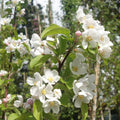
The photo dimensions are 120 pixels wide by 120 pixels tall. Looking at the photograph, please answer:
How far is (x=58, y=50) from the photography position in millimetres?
889

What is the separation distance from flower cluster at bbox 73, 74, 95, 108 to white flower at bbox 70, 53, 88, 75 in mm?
43

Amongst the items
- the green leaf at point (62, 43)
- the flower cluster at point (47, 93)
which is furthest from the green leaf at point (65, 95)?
the green leaf at point (62, 43)

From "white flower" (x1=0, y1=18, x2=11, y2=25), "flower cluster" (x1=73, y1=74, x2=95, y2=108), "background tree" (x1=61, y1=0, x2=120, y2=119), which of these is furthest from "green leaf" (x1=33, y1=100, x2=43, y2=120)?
"background tree" (x1=61, y1=0, x2=120, y2=119)

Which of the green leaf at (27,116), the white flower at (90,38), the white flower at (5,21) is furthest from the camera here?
the white flower at (5,21)

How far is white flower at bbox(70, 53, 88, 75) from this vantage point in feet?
2.79

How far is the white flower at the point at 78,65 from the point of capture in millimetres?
850

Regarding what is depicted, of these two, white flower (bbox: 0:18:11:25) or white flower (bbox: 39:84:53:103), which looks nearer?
white flower (bbox: 39:84:53:103)

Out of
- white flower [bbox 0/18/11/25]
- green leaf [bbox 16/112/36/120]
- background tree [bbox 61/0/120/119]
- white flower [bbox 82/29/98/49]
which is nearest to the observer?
white flower [bbox 82/29/98/49]

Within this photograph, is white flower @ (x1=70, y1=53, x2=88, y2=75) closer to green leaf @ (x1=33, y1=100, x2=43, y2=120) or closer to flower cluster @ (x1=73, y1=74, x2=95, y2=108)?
flower cluster @ (x1=73, y1=74, x2=95, y2=108)

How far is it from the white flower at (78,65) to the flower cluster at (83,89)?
43mm

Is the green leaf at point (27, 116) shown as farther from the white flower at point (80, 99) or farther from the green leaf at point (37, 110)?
the white flower at point (80, 99)

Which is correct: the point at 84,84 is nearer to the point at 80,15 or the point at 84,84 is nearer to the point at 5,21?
the point at 80,15

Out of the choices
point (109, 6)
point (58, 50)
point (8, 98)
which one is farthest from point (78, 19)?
point (109, 6)

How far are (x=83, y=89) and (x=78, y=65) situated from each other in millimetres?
105
